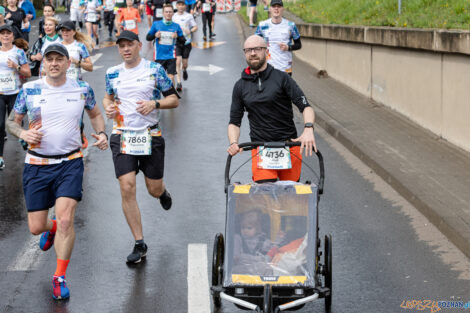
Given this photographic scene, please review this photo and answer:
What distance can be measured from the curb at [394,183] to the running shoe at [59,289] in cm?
377

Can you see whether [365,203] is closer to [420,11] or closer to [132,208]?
[132,208]

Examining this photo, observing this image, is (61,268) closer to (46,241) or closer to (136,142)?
(46,241)

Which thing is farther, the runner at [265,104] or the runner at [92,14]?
the runner at [92,14]

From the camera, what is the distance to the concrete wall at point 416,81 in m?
12.7

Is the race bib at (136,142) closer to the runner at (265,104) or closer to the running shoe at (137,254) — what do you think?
the running shoe at (137,254)

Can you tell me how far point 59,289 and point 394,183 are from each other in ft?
17.6

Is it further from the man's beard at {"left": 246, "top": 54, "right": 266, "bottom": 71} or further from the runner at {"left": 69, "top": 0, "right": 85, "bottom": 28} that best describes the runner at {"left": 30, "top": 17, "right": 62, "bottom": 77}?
the runner at {"left": 69, "top": 0, "right": 85, "bottom": 28}

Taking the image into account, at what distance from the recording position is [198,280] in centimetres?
755

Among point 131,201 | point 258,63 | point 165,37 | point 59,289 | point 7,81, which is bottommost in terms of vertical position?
point 59,289

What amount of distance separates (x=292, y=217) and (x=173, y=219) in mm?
3535

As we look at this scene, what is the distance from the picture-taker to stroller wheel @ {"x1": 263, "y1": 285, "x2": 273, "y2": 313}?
19.3ft

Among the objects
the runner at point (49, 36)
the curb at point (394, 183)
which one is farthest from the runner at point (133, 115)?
the runner at point (49, 36)

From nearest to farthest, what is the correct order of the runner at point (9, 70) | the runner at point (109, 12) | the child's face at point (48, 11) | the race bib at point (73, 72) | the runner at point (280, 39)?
the runner at point (9, 70) → the race bib at point (73, 72) → the runner at point (280, 39) → the child's face at point (48, 11) → the runner at point (109, 12)

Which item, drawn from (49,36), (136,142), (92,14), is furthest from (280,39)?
(92,14)
